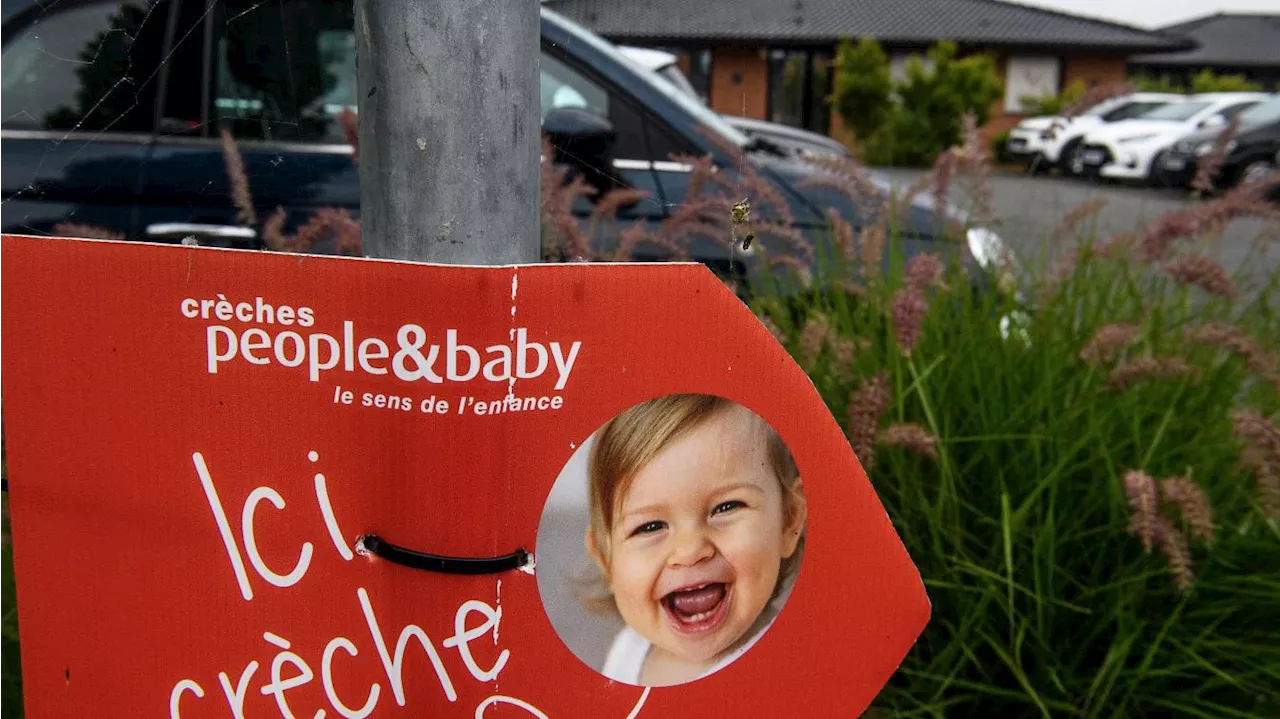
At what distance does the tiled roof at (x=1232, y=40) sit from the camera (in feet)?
168

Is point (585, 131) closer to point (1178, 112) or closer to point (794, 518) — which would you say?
point (794, 518)

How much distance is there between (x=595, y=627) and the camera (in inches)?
46.7

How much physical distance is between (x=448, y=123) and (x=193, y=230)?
7.68ft

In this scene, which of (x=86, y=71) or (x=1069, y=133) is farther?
(x=1069, y=133)

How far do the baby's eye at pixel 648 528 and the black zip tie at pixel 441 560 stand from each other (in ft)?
0.37

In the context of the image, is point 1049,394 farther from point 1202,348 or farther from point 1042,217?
point 1042,217

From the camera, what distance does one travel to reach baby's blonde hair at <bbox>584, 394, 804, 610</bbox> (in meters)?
1.15

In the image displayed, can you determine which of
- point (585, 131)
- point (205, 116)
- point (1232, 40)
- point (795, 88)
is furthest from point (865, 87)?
point (1232, 40)

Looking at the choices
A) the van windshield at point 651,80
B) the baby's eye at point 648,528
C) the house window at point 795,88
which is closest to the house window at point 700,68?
the van windshield at point 651,80

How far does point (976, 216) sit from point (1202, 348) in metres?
0.61

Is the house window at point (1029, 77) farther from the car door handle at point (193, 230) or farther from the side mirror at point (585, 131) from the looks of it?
the side mirror at point (585, 131)

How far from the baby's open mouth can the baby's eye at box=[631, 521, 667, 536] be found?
7cm

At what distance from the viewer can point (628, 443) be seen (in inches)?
45.5

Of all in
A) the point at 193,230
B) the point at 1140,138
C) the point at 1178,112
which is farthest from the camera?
the point at 1178,112
